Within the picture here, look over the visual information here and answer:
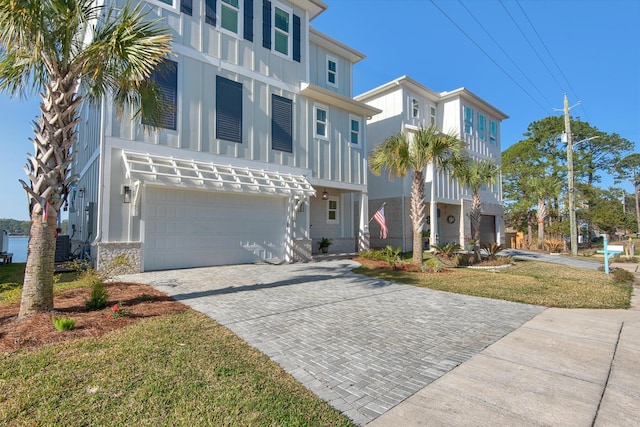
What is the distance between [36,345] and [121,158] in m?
6.59

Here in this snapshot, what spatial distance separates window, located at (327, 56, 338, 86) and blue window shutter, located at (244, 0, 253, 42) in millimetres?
4378

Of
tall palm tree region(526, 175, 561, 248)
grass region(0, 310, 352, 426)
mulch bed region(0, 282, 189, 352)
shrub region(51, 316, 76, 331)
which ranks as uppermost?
tall palm tree region(526, 175, 561, 248)

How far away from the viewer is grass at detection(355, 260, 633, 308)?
7177 millimetres

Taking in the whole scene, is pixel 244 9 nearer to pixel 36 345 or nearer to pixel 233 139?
pixel 233 139

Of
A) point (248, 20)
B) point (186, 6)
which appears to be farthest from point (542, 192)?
point (186, 6)

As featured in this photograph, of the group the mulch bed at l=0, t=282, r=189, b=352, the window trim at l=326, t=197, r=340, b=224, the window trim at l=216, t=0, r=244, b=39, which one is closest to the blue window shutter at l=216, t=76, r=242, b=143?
the window trim at l=216, t=0, r=244, b=39

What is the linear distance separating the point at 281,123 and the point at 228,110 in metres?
2.26

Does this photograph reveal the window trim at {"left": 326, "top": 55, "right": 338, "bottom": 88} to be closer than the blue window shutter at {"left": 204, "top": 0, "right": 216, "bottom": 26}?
No

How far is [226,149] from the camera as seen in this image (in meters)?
11.4

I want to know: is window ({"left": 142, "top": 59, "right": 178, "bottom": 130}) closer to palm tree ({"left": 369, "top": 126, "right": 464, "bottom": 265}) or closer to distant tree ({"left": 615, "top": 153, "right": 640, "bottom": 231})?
palm tree ({"left": 369, "top": 126, "right": 464, "bottom": 265})

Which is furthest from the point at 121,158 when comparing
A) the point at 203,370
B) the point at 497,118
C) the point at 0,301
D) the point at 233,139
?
the point at 497,118

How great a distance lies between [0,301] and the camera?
6027 millimetres

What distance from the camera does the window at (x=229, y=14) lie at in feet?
37.9

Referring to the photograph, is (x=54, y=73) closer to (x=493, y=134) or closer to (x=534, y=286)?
(x=534, y=286)
